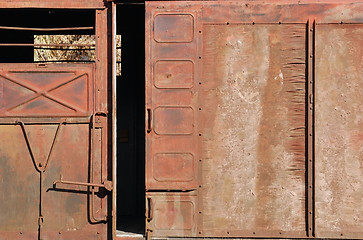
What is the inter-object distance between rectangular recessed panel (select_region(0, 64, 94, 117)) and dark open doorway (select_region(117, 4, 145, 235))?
→ 5.34 ft

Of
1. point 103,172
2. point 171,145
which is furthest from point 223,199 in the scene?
point 103,172

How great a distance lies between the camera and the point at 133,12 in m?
5.98

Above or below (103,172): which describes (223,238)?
below

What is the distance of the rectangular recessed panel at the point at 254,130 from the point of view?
4719 millimetres

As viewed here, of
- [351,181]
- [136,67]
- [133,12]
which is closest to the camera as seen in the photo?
[351,181]

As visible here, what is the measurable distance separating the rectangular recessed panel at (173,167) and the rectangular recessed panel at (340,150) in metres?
1.33

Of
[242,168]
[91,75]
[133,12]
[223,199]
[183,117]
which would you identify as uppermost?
[133,12]

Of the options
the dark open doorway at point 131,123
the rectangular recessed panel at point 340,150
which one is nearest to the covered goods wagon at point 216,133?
the rectangular recessed panel at point 340,150

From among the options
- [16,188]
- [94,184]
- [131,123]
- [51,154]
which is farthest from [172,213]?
[131,123]

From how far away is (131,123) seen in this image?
6.55 meters

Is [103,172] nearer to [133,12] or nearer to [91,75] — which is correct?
[91,75]

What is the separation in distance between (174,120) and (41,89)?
1472 millimetres

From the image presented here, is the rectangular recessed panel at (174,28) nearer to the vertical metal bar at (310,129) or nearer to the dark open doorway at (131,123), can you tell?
the vertical metal bar at (310,129)

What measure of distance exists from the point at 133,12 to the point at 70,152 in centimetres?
217
